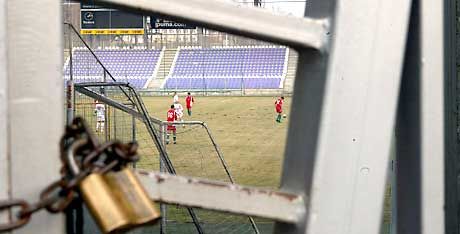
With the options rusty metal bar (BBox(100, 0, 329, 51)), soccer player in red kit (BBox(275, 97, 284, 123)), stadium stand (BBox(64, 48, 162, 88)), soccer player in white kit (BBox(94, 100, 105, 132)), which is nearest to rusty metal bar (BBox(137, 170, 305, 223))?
rusty metal bar (BBox(100, 0, 329, 51))

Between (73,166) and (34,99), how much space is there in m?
0.11

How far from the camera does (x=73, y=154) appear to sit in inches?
34.7

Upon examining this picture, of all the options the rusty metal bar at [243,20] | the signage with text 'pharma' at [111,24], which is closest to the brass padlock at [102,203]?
the rusty metal bar at [243,20]

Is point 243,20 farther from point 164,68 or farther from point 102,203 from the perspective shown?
point 164,68

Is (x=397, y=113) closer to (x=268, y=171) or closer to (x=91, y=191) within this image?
(x=91, y=191)

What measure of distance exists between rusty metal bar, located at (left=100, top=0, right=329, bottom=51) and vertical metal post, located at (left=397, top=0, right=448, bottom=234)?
187 mm

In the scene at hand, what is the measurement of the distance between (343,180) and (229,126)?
65.0ft

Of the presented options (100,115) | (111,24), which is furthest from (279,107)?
(100,115)

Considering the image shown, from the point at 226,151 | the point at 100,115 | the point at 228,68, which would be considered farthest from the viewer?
the point at 228,68

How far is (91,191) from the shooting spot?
2.77 feet

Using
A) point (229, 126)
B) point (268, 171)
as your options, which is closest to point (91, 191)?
point (268, 171)

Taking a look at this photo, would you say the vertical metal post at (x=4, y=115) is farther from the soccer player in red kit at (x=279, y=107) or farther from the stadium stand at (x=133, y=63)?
the stadium stand at (x=133, y=63)

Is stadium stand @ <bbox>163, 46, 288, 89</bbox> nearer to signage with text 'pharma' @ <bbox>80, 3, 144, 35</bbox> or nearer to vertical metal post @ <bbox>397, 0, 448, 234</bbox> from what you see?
signage with text 'pharma' @ <bbox>80, 3, 144, 35</bbox>

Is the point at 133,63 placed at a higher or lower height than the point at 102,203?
higher
